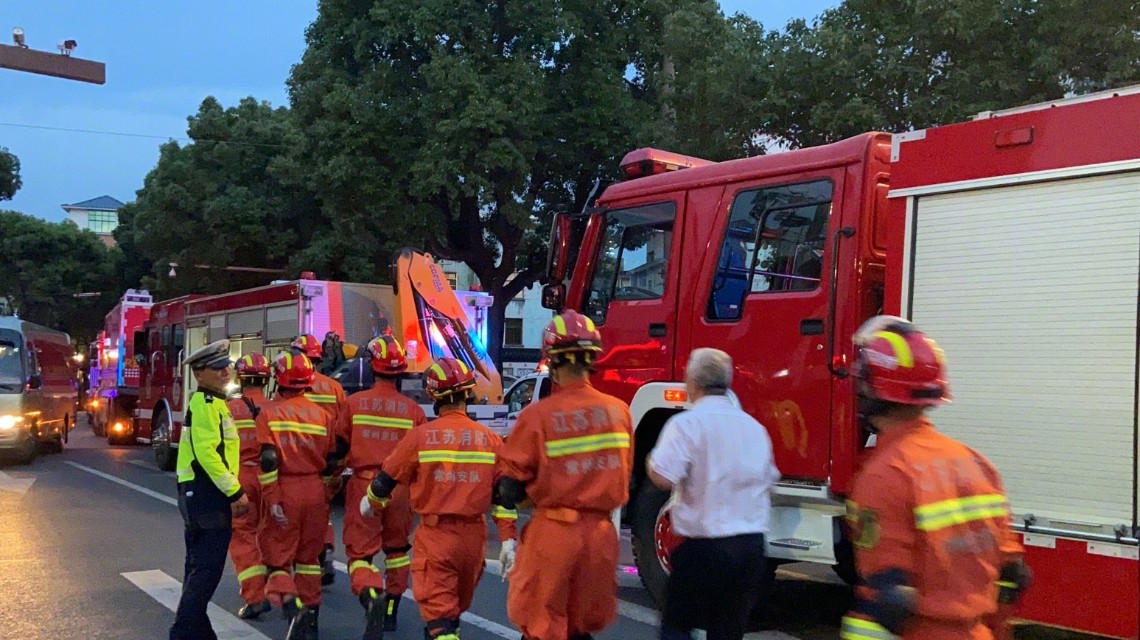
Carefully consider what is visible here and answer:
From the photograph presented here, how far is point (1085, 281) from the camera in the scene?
477 centimetres

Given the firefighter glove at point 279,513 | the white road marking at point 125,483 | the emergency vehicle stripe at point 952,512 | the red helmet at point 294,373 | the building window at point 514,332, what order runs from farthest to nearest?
the building window at point 514,332
the white road marking at point 125,483
the red helmet at point 294,373
the firefighter glove at point 279,513
the emergency vehicle stripe at point 952,512

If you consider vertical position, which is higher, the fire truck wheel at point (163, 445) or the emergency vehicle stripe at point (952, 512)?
the emergency vehicle stripe at point (952, 512)

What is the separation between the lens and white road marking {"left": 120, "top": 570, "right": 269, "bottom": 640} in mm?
6281

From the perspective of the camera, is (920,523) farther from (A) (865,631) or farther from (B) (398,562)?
(B) (398,562)

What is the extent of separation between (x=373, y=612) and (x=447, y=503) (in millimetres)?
1418

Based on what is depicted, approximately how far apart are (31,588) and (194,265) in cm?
2268

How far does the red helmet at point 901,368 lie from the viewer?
8.71 feet

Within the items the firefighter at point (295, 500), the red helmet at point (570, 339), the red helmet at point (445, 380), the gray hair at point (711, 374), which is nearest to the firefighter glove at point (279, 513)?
the firefighter at point (295, 500)

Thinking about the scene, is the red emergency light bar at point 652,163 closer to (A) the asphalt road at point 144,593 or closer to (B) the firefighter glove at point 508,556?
(A) the asphalt road at point 144,593

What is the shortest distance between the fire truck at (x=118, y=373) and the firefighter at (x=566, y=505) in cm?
1784

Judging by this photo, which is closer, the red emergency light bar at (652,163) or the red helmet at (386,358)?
the red helmet at (386,358)

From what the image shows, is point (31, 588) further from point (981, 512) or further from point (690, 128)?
point (690, 128)

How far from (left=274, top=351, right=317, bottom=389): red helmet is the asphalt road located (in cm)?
157

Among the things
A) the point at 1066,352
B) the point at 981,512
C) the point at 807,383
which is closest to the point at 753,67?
the point at 807,383
